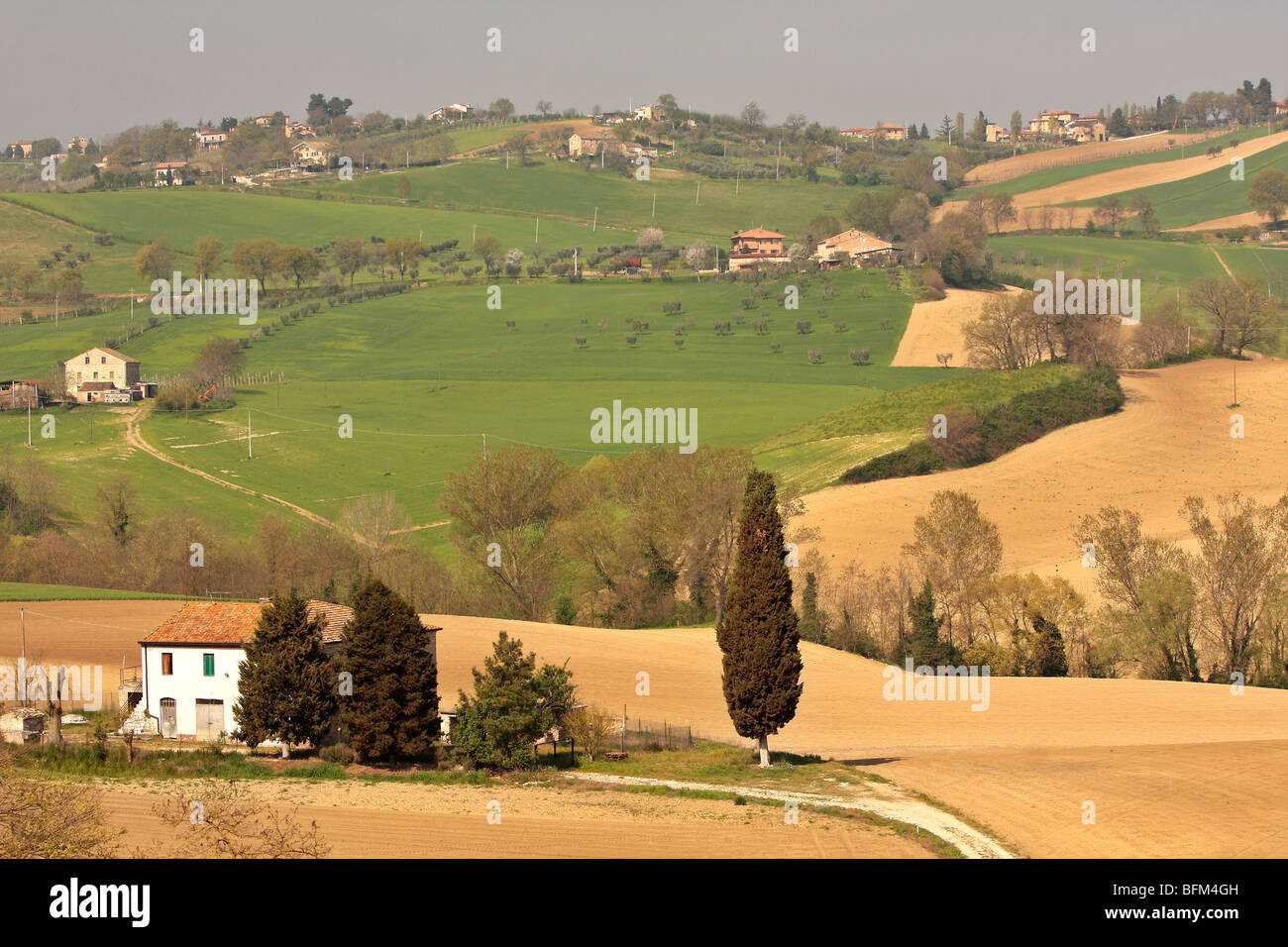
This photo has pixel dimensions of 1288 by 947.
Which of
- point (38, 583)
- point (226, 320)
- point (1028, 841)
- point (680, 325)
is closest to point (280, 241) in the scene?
point (226, 320)

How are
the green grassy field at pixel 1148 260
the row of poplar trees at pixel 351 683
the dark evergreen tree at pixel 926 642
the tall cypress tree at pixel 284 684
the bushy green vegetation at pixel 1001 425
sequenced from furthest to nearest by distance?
the green grassy field at pixel 1148 260 → the bushy green vegetation at pixel 1001 425 → the dark evergreen tree at pixel 926 642 → the tall cypress tree at pixel 284 684 → the row of poplar trees at pixel 351 683

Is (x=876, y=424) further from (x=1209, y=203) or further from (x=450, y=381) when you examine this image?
(x=1209, y=203)

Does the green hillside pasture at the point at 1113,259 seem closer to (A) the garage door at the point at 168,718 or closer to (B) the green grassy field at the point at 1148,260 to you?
(B) the green grassy field at the point at 1148,260

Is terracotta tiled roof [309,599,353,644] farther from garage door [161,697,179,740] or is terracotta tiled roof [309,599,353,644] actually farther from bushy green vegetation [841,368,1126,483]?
bushy green vegetation [841,368,1126,483]

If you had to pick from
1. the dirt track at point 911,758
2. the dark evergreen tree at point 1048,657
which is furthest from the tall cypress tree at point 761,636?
the dark evergreen tree at point 1048,657

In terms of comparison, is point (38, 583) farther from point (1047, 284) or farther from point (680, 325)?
point (1047, 284)

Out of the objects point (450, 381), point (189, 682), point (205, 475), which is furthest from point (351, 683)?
point (450, 381)
